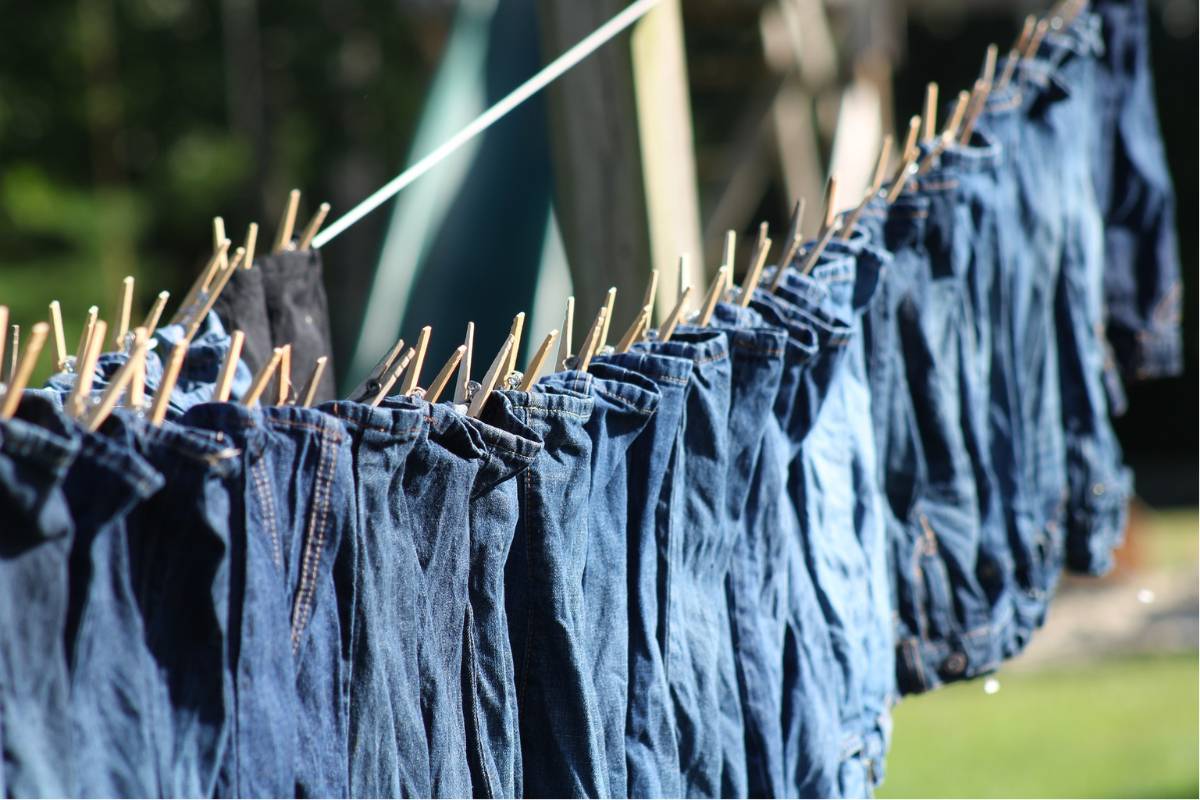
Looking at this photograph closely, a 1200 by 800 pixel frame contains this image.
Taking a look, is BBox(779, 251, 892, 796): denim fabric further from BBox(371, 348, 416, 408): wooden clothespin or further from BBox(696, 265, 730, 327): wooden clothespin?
BBox(371, 348, 416, 408): wooden clothespin

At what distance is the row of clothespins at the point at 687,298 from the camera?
37.8 inches

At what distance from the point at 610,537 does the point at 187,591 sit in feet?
1.22

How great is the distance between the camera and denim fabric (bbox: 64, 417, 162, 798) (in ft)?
2.30

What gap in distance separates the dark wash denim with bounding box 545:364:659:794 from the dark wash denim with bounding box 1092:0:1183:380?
4.28ft

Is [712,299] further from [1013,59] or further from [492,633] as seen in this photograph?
[1013,59]

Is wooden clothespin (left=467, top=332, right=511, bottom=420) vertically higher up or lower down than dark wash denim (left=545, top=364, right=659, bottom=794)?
higher up

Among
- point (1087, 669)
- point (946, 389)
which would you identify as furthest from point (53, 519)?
point (1087, 669)

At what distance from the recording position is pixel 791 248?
1.29 meters

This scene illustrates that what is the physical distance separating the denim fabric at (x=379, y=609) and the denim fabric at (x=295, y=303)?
50 cm

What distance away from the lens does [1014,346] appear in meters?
1.65

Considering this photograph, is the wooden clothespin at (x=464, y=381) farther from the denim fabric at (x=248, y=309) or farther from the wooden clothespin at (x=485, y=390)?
the denim fabric at (x=248, y=309)

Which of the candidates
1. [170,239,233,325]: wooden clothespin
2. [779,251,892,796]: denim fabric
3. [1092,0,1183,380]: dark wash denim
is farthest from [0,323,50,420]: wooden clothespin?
[1092,0,1183,380]: dark wash denim

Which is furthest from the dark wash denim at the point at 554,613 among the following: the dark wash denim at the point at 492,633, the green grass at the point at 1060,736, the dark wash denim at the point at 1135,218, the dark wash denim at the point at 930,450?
the green grass at the point at 1060,736

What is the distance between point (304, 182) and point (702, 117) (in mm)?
2318
